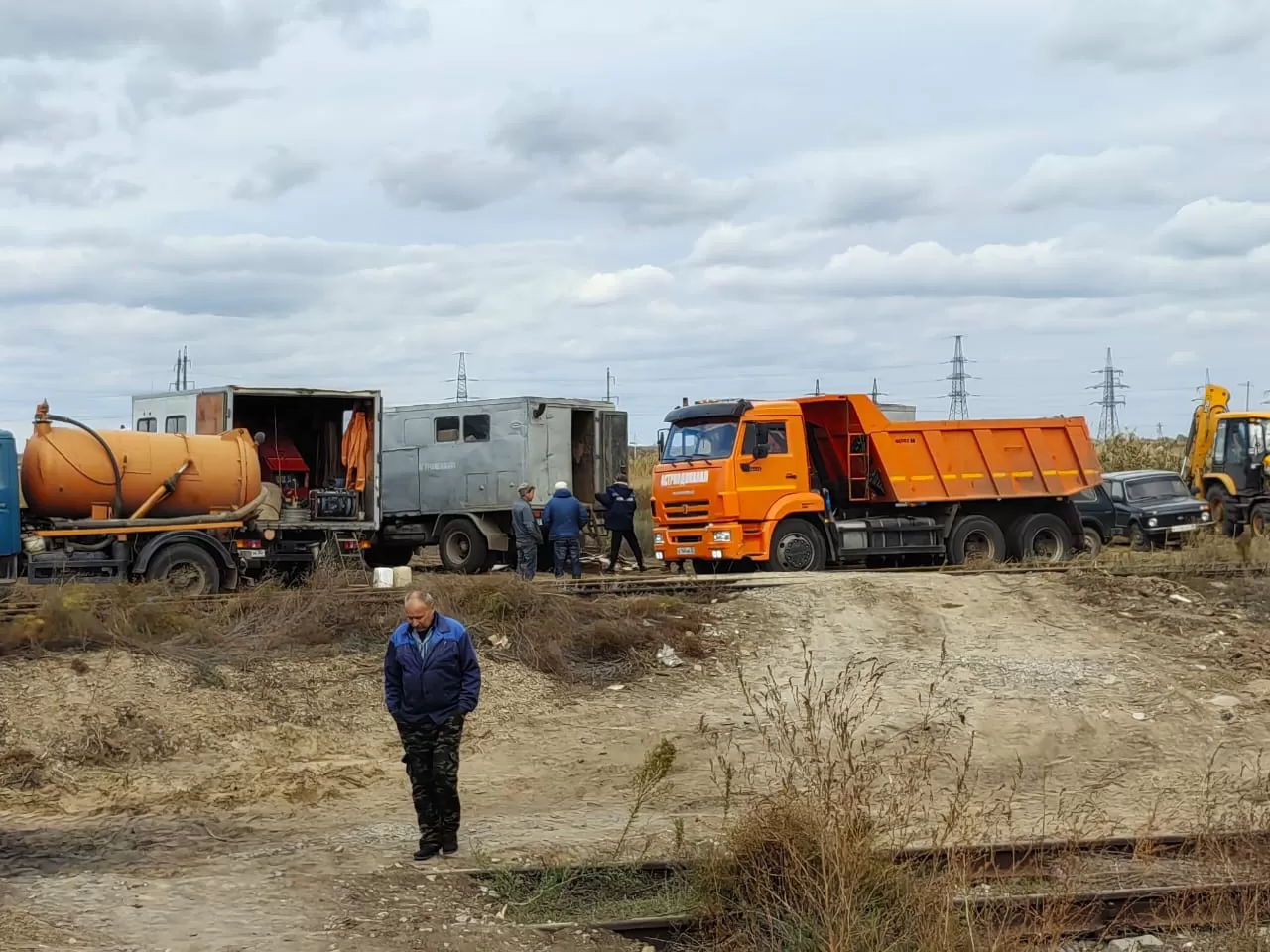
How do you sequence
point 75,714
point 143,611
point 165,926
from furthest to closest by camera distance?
1. point 143,611
2. point 75,714
3. point 165,926

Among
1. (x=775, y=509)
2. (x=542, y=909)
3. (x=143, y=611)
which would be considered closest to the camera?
(x=542, y=909)

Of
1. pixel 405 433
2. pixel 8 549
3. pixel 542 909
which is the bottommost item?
pixel 542 909

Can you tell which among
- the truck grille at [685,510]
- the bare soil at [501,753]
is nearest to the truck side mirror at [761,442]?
the truck grille at [685,510]

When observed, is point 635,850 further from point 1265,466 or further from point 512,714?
point 1265,466

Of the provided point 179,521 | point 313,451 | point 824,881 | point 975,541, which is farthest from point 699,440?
point 824,881

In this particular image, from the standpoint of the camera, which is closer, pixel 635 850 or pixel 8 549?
pixel 635 850

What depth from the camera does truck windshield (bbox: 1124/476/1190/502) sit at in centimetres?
2806

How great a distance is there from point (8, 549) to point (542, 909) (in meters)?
11.1

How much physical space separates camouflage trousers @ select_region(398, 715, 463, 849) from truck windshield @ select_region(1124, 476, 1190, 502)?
2177 cm

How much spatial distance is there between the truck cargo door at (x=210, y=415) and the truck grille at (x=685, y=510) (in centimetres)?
656

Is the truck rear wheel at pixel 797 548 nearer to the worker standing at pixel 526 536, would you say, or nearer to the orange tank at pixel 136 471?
the worker standing at pixel 526 536

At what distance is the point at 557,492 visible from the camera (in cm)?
2111

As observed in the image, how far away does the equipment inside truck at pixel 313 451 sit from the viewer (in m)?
21.0

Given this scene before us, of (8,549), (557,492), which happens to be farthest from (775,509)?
(8,549)
